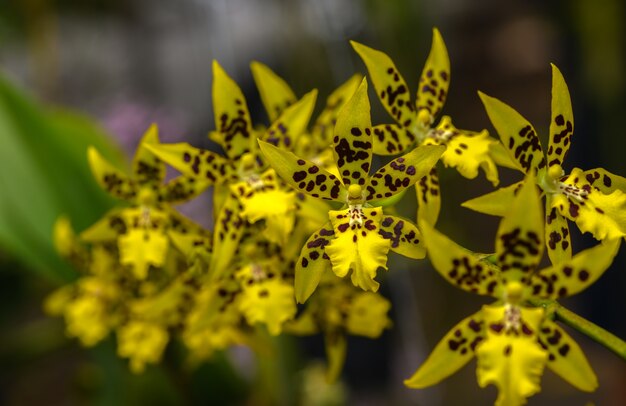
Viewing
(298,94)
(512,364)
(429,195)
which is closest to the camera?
(512,364)

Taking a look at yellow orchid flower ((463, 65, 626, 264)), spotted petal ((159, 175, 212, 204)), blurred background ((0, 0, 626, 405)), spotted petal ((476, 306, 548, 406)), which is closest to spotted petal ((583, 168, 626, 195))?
yellow orchid flower ((463, 65, 626, 264))

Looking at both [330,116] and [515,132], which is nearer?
[515,132]

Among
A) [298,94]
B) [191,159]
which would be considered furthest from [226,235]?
[298,94]

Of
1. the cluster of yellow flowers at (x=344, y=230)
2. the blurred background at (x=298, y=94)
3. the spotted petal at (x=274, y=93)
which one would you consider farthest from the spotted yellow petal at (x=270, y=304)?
the blurred background at (x=298, y=94)

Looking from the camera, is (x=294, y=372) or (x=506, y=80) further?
(x=506, y=80)

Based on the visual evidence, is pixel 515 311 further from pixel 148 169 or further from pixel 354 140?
pixel 148 169

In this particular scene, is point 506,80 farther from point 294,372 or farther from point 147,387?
point 147,387

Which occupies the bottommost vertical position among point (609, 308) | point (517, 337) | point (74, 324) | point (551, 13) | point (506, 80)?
point (609, 308)

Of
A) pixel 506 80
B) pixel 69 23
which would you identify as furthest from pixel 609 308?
pixel 69 23
